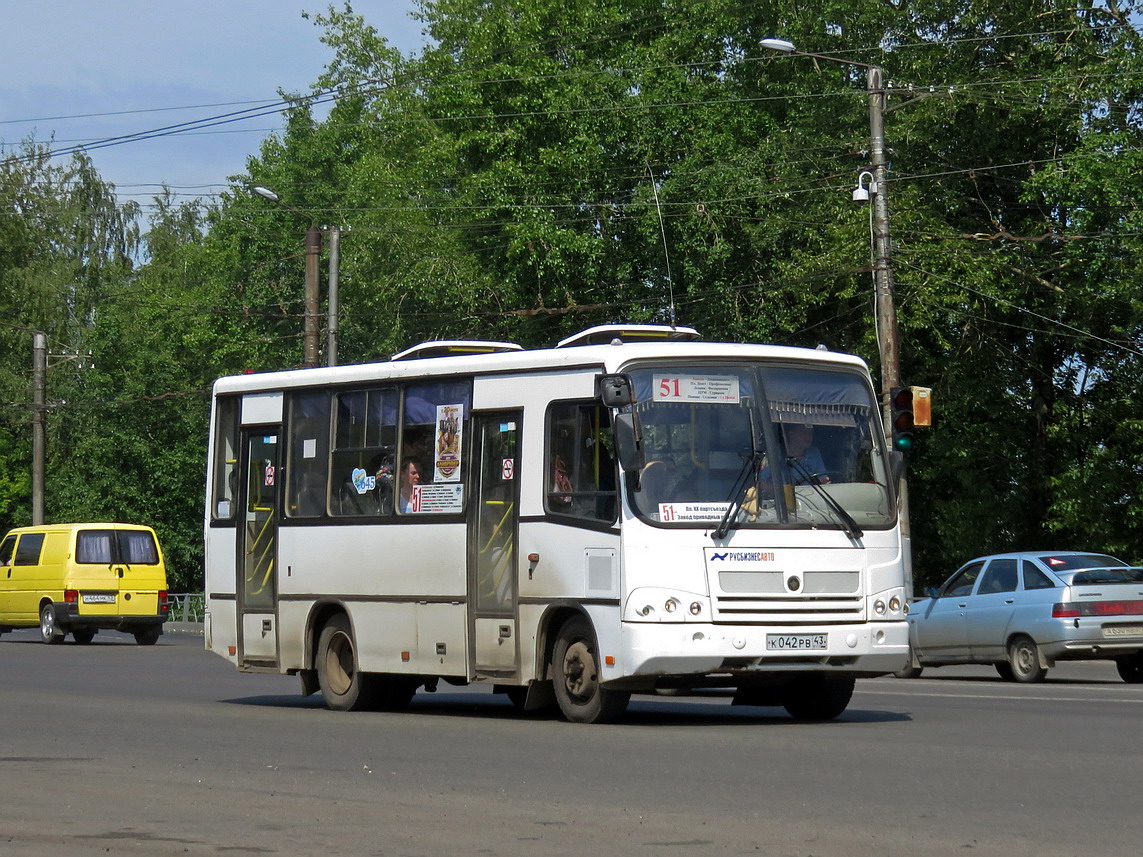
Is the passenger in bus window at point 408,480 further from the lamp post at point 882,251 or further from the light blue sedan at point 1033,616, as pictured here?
the lamp post at point 882,251

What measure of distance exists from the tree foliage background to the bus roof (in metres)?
17.1

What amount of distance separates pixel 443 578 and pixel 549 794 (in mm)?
6308

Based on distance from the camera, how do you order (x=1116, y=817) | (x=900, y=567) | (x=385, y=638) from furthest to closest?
(x=385, y=638) < (x=900, y=567) < (x=1116, y=817)

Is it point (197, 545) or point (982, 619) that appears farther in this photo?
point (197, 545)

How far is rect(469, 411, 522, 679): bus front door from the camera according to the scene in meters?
16.0

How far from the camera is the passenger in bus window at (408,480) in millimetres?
17062

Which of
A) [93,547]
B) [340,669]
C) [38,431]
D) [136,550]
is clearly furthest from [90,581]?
[38,431]

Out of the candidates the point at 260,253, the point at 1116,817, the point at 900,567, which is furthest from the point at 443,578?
the point at 260,253

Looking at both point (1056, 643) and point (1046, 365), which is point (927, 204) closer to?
point (1046, 365)

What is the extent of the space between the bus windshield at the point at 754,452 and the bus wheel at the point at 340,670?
3.89m

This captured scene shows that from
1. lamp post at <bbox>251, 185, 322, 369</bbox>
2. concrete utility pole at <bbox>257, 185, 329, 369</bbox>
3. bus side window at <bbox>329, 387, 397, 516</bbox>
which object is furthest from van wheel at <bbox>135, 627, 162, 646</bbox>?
bus side window at <bbox>329, 387, 397, 516</bbox>

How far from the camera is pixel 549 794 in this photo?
10.4 metres

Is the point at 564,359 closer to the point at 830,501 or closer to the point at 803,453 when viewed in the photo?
the point at 803,453

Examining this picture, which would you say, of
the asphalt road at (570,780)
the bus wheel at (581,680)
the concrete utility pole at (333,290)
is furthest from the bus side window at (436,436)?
the concrete utility pole at (333,290)
